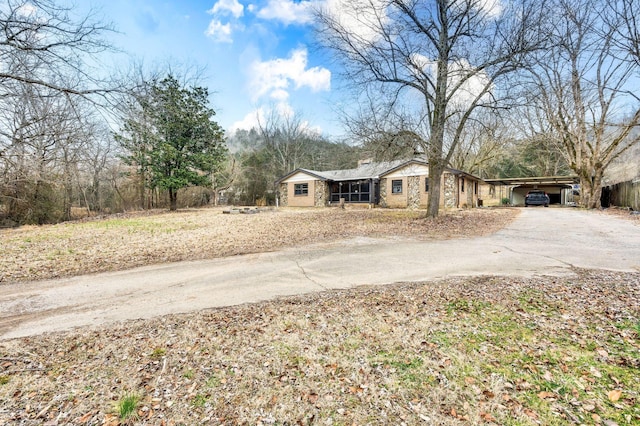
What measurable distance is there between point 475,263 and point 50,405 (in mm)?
6523

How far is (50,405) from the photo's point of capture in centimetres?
232

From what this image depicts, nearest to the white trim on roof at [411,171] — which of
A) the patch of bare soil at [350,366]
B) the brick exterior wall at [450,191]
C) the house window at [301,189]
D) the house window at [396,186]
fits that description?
the house window at [396,186]

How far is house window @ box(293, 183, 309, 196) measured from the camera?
90.9 feet

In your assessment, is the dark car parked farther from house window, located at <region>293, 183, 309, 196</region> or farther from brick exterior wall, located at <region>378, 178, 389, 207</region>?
house window, located at <region>293, 183, 309, 196</region>

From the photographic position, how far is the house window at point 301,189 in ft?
90.9

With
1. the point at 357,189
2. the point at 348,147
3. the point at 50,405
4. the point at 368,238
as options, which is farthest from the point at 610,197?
the point at 50,405

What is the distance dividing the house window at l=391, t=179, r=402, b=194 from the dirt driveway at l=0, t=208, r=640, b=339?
15.2 metres

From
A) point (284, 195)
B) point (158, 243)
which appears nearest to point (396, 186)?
point (284, 195)

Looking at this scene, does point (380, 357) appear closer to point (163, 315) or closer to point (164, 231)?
point (163, 315)

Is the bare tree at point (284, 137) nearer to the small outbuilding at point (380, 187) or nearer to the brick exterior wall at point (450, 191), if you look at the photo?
the small outbuilding at point (380, 187)

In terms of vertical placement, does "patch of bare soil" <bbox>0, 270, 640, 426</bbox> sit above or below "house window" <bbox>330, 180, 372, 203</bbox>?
below

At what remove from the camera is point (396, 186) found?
23500mm

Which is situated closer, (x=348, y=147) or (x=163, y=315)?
(x=163, y=315)

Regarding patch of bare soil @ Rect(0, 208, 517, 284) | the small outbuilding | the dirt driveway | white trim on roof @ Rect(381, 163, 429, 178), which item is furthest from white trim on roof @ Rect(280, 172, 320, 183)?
the dirt driveway
